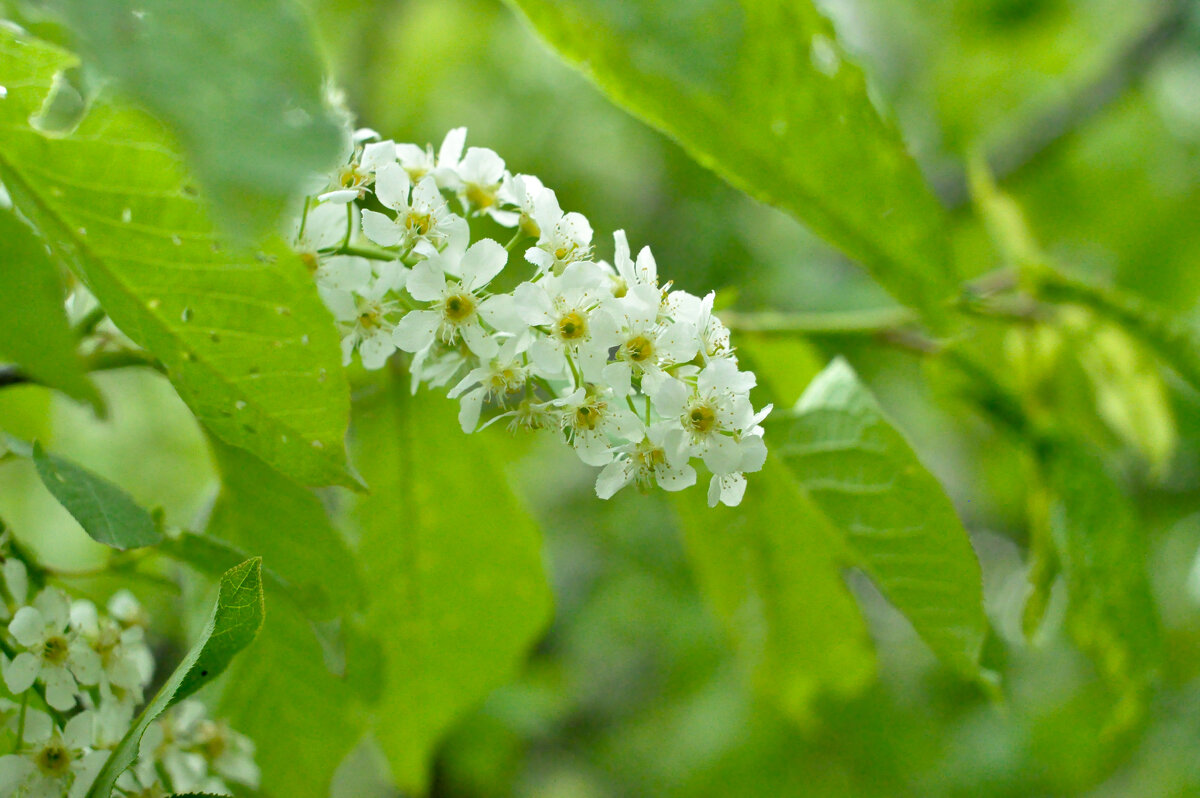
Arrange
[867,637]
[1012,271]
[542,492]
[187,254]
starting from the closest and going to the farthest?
[187,254] → [867,637] → [1012,271] → [542,492]

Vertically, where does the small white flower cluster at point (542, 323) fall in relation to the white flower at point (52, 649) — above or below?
above

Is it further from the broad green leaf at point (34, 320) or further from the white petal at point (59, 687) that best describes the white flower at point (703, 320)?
the white petal at point (59, 687)

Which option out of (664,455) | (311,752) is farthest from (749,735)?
(664,455)

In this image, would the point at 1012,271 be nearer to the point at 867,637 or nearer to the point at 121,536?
the point at 867,637

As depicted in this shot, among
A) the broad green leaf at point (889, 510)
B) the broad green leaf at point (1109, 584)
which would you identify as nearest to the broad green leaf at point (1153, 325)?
the broad green leaf at point (1109, 584)

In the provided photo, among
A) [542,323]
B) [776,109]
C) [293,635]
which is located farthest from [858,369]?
[542,323]

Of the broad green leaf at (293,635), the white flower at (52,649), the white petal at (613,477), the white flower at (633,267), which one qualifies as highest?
the white flower at (633,267)

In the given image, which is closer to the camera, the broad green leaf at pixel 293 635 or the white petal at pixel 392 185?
the white petal at pixel 392 185
